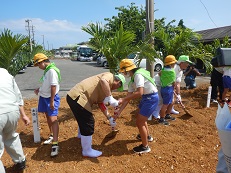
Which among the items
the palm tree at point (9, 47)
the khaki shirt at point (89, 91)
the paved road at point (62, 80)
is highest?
the palm tree at point (9, 47)

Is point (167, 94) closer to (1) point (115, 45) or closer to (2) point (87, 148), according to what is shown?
(1) point (115, 45)

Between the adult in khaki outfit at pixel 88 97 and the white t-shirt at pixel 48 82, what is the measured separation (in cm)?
41

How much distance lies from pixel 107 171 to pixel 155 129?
1.71m

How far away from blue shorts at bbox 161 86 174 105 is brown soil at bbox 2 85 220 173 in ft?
1.81

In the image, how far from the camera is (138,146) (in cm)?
359

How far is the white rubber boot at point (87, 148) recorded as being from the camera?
3349 mm

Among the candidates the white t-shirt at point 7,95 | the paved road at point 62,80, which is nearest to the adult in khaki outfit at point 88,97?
the white t-shirt at point 7,95

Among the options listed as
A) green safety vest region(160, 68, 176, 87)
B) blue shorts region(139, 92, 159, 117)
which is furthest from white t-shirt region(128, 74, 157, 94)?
green safety vest region(160, 68, 176, 87)

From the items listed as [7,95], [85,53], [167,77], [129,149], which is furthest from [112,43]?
[85,53]

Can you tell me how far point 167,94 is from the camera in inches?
183

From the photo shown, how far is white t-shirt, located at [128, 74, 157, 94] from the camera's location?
3.21m

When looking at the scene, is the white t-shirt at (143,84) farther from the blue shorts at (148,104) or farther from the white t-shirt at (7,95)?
the white t-shirt at (7,95)

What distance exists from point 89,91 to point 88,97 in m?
0.10

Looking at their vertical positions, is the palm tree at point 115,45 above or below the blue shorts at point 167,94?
above
